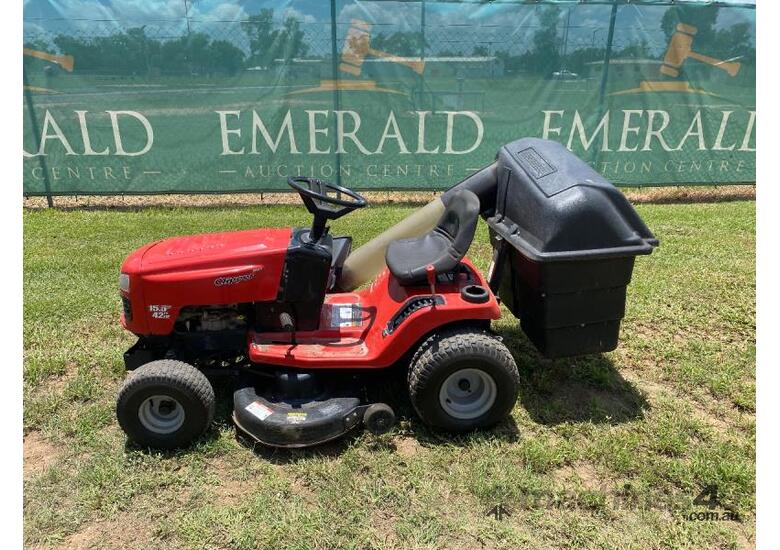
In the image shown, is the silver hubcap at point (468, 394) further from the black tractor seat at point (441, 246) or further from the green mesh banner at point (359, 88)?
the green mesh banner at point (359, 88)

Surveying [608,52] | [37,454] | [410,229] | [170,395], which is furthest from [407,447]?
[608,52]

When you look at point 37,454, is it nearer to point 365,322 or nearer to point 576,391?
point 365,322

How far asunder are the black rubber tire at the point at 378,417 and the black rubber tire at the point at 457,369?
154 millimetres

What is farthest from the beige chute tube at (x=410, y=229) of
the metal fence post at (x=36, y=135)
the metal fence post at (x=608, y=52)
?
the metal fence post at (x=36, y=135)

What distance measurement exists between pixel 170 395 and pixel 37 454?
83 cm

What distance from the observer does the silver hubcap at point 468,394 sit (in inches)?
119

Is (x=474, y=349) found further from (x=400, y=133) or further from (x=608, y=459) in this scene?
(x=400, y=133)

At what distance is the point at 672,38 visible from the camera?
784 cm

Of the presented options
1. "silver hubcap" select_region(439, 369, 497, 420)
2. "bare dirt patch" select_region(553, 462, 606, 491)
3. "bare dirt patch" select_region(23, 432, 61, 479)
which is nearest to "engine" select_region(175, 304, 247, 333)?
"bare dirt patch" select_region(23, 432, 61, 479)

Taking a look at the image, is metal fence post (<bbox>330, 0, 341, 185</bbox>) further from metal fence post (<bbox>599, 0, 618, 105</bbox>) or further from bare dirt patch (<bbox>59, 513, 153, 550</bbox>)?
bare dirt patch (<bbox>59, 513, 153, 550</bbox>)

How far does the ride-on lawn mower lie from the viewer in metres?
2.90

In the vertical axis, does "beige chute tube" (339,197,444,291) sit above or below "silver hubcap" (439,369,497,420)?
above

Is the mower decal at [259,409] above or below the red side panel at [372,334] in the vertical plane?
below

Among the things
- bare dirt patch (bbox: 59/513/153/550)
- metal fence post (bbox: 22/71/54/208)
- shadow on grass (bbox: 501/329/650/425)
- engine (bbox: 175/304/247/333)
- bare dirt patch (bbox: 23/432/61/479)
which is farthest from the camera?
metal fence post (bbox: 22/71/54/208)
